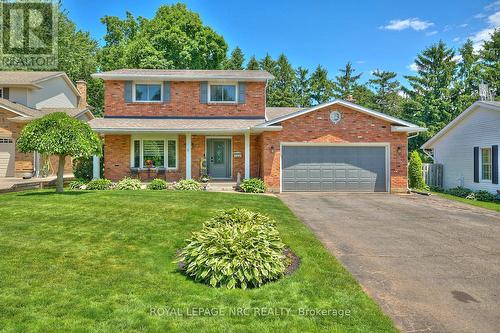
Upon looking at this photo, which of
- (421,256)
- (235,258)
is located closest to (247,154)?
(421,256)

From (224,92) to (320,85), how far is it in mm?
30310

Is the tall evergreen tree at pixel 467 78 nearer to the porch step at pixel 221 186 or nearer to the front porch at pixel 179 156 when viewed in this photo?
the front porch at pixel 179 156

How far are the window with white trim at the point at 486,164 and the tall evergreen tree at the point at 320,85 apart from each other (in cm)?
3034

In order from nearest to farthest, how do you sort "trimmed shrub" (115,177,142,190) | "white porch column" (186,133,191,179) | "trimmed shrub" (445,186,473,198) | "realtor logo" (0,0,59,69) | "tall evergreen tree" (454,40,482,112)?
"trimmed shrub" (115,177,142,190), "trimmed shrub" (445,186,473,198), "white porch column" (186,133,191,179), "tall evergreen tree" (454,40,482,112), "realtor logo" (0,0,59,69)

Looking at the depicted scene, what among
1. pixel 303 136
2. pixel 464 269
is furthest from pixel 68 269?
pixel 303 136

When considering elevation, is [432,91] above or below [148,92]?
above

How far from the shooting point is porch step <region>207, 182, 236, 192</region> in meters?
17.2

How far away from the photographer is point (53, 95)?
27.8m

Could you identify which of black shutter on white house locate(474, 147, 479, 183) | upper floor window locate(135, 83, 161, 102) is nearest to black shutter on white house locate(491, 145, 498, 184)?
black shutter on white house locate(474, 147, 479, 183)

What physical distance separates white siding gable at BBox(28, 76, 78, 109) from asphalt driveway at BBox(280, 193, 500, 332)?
22.2m

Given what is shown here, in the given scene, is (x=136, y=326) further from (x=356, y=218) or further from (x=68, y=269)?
(x=356, y=218)

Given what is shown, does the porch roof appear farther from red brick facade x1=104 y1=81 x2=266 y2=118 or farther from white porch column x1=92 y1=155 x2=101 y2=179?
white porch column x1=92 y1=155 x2=101 y2=179

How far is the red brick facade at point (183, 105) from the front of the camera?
1966 centimetres

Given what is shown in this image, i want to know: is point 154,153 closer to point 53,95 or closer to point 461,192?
point 53,95
